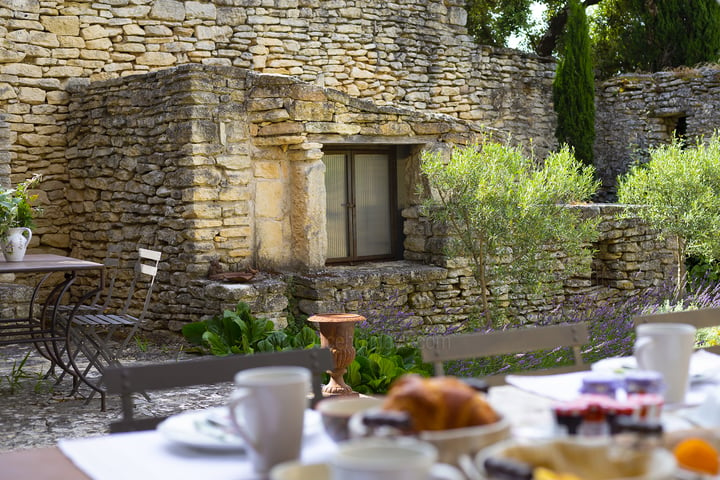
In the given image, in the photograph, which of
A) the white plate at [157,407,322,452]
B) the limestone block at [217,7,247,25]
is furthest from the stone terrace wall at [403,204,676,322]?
the white plate at [157,407,322,452]

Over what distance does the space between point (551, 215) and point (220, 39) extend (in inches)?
184

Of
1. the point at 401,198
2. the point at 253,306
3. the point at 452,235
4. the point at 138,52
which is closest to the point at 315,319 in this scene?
the point at 253,306

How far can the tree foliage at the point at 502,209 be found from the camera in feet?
25.3

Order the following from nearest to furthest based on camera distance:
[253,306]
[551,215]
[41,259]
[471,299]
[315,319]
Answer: [315,319] → [41,259] → [253,306] → [551,215] → [471,299]

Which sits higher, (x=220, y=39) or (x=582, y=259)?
(x=220, y=39)

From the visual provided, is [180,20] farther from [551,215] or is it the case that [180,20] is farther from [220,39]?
[551,215]

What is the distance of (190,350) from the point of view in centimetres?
735

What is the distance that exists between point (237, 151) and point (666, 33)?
9.53 metres

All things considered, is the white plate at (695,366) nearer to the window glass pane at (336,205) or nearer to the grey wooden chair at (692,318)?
the grey wooden chair at (692,318)

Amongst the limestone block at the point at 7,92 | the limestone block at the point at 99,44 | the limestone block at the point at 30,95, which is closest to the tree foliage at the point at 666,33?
the limestone block at the point at 99,44

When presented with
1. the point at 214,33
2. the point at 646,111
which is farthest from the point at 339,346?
the point at 646,111

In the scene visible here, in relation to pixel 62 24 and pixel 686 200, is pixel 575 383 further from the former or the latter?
pixel 62 24

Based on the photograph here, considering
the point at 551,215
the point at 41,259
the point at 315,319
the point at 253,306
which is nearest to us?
the point at 315,319

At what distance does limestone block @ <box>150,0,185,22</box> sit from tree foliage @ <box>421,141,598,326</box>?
11.9 feet
